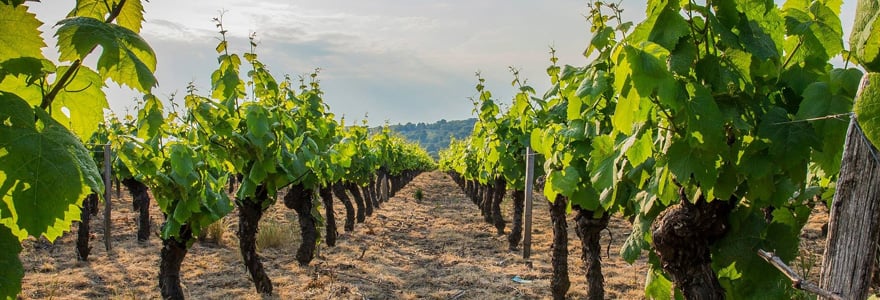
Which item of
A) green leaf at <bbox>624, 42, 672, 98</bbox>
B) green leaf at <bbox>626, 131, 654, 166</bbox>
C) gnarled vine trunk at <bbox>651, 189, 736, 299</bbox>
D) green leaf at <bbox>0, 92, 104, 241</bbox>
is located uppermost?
green leaf at <bbox>624, 42, 672, 98</bbox>

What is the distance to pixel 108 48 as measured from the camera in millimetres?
1353

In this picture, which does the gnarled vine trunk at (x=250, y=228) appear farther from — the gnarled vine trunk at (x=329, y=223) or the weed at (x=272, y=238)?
the gnarled vine trunk at (x=329, y=223)

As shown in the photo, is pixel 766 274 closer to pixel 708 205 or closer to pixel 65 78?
pixel 708 205

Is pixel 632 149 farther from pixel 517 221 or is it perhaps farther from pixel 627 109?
pixel 517 221

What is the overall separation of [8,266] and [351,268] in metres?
8.31

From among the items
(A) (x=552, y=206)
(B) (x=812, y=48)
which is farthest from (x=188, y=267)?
(B) (x=812, y=48)

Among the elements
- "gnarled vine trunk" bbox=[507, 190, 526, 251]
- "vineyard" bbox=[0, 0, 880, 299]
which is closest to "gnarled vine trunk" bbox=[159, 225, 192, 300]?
"vineyard" bbox=[0, 0, 880, 299]

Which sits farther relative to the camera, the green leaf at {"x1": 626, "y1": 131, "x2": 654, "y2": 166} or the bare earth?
the bare earth

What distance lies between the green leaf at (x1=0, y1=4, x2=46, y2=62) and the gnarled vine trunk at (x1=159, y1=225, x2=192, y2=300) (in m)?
4.83

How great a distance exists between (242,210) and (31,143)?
246 inches

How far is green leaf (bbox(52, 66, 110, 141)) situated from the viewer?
1.58 metres

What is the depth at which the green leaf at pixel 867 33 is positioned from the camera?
4.91 ft

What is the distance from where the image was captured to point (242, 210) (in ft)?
23.4

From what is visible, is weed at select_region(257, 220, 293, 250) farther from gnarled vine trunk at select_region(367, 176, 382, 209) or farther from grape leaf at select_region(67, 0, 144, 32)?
grape leaf at select_region(67, 0, 144, 32)
